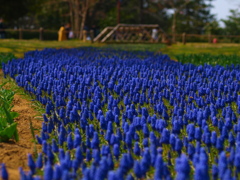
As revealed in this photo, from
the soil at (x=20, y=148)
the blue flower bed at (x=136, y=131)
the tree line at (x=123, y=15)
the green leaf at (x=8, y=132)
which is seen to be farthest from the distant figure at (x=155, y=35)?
the green leaf at (x=8, y=132)

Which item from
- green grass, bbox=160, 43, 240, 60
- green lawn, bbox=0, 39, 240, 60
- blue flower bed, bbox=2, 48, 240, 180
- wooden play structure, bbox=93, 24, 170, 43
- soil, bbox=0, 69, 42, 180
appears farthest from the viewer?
wooden play structure, bbox=93, 24, 170, 43

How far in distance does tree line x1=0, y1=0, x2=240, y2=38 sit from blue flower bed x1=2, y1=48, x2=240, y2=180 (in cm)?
3068

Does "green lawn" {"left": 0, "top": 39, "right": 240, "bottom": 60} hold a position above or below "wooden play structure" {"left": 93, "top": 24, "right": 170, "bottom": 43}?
below

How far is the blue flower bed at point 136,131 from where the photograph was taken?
2.94 m

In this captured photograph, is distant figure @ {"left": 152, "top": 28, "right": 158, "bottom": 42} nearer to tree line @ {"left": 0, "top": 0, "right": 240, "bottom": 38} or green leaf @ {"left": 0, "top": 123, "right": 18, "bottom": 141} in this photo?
tree line @ {"left": 0, "top": 0, "right": 240, "bottom": 38}

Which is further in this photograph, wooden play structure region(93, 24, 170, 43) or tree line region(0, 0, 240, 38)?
tree line region(0, 0, 240, 38)

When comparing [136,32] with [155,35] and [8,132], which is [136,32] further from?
[8,132]

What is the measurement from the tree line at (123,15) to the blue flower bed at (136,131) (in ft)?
101

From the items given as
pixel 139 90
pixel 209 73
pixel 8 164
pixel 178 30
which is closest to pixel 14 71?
pixel 139 90

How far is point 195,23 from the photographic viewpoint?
57.4m

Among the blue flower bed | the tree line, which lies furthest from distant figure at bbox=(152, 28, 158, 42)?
the blue flower bed

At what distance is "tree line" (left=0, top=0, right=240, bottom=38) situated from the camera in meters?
42.5

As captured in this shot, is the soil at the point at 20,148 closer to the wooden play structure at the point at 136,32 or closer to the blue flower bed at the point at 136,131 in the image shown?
the blue flower bed at the point at 136,131

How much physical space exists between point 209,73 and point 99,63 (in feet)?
11.7
